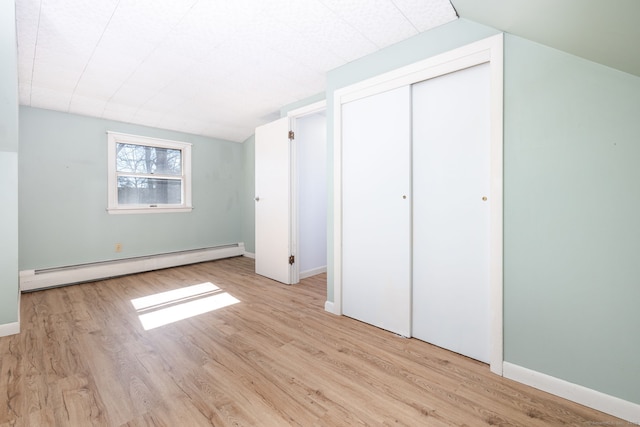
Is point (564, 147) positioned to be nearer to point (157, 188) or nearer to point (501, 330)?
point (501, 330)

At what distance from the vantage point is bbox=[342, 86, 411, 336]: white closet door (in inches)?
81.7

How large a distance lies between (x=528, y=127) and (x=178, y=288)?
142 inches

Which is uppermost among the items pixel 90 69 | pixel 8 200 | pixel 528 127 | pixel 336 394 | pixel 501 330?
pixel 90 69

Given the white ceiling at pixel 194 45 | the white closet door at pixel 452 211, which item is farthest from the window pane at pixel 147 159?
the white closet door at pixel 452 211

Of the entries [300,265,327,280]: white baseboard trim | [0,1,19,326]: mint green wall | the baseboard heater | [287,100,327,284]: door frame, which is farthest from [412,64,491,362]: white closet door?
the baseboard heater

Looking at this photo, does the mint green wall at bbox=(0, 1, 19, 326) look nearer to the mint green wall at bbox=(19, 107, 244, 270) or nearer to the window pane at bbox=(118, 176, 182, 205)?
the mint green wall at bbox=(19, 107, 244, 270)

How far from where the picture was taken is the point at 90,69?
2449mm

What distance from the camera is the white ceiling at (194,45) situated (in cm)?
171

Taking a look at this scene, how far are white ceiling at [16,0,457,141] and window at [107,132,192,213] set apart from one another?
2.35 ft

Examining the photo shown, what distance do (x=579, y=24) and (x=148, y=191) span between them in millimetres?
4806

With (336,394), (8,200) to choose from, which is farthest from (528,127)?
(8,200)

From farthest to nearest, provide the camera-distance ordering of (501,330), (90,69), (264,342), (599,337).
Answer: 1. (90,69)
2. (264,342)
3. (501,330)
4. (599,337)

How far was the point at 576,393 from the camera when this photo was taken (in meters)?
1.38

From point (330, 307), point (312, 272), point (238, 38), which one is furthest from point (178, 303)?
point (238, 38)
